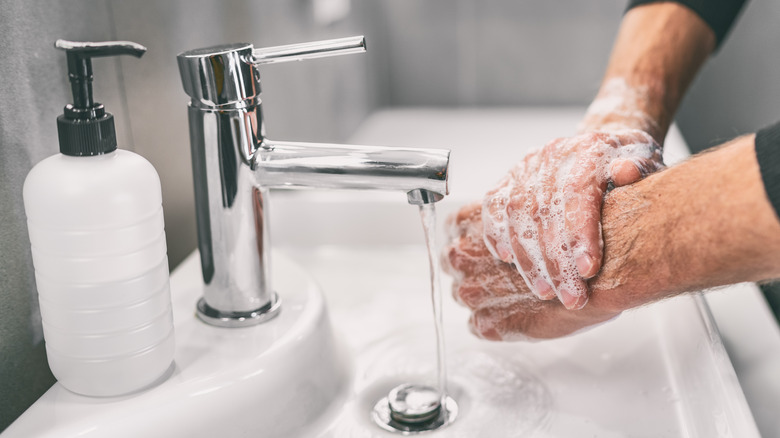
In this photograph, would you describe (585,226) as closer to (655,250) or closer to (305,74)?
(655,250)

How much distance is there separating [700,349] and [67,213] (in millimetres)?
499

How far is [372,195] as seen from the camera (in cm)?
90

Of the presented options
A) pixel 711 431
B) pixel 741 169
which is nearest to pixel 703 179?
pixel 741 169

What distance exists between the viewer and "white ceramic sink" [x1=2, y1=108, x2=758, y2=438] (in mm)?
494

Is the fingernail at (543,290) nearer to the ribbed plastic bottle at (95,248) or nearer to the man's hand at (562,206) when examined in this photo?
the man's hand at (562,206)

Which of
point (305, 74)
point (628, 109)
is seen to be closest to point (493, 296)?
point (628, 109)

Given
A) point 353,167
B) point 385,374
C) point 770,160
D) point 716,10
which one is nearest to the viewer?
point 770,160

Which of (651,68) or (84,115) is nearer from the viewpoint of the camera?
(84,115)

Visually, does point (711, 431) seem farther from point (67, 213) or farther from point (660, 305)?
point (67, 213)

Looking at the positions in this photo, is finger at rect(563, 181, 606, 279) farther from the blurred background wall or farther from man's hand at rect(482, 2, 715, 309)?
the blurred background wall

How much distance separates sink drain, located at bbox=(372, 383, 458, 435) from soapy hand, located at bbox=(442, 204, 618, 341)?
0.08m

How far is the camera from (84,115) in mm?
441

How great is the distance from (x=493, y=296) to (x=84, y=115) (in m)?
0.36

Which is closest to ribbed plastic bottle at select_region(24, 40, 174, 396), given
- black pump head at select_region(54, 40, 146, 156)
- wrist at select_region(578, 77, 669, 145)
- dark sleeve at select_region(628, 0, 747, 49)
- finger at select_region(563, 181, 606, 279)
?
black pump head at select_region(54, 40, 146, 156)
